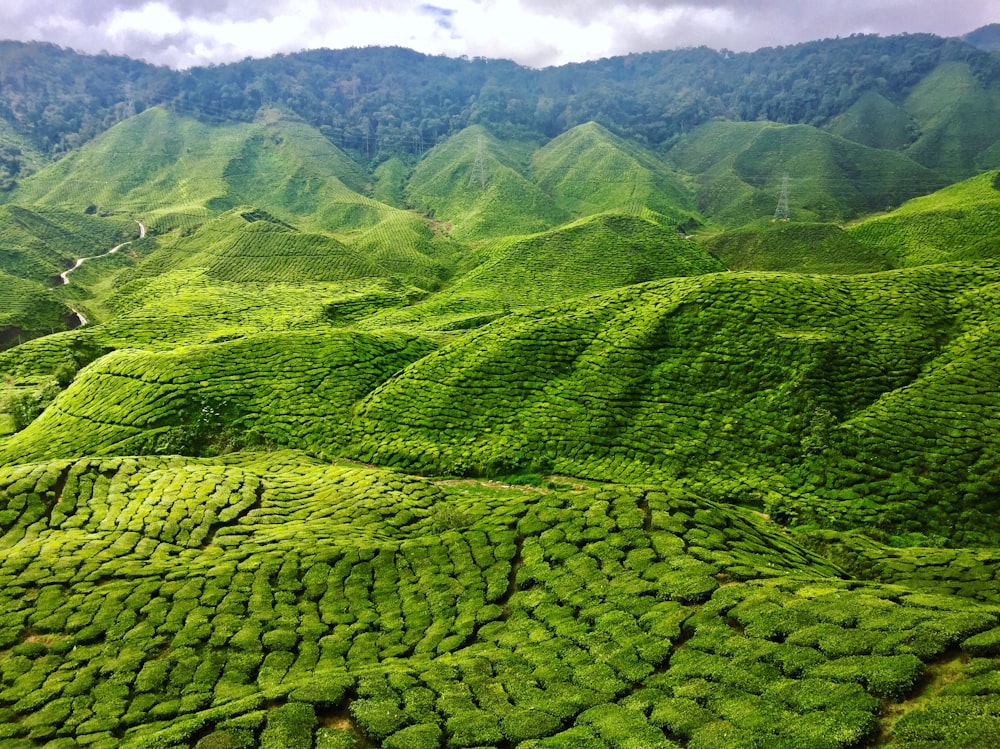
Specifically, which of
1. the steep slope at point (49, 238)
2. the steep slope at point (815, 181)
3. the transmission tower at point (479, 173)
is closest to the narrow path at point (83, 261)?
the steep slope at point (49, 238)

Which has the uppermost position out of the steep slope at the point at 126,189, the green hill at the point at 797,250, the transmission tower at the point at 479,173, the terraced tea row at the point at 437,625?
the transmission tower at the point at 479,173

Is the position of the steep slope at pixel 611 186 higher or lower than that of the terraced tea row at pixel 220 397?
higher

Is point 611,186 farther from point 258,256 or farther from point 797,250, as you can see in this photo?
point 258,256

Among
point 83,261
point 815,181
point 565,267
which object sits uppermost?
point 815,181

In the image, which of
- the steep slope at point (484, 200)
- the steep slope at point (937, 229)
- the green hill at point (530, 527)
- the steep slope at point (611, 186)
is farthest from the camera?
the steep slope at point (611, 186)

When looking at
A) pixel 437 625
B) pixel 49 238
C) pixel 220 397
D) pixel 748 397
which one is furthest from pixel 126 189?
pixel 437 625

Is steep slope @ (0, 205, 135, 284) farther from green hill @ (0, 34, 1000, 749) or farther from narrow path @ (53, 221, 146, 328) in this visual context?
green hill @ (0, 34, 1000, 749)

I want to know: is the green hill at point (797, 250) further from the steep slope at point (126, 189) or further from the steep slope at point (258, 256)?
the steep slope at point (126, 189)

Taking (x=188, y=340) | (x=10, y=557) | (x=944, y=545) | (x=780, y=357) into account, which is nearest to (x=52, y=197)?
(x=188, y=340)
